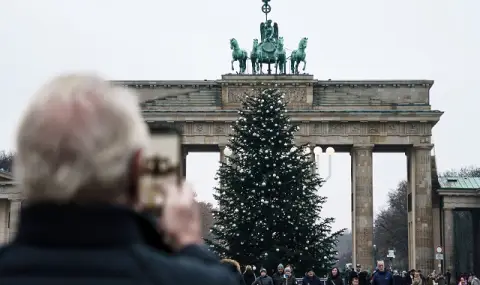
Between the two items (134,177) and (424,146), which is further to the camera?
(424,146)

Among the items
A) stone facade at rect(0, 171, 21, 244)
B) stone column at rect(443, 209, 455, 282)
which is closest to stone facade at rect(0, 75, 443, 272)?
stone facade at rect(0, 171, 21, 244)

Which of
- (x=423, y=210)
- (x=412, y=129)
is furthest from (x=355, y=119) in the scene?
(x=423, y=210)

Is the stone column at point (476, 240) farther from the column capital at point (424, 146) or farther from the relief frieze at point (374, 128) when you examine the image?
the relief frieze at point (374, 128)

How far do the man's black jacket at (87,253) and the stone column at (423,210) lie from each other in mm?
73251

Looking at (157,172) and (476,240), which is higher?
(476,240)

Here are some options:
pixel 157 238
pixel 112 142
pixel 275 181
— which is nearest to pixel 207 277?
pixel 157 238

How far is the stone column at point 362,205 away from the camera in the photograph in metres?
74.5

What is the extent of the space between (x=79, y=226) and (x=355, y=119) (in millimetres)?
73181

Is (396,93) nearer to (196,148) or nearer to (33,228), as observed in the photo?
(196,148)

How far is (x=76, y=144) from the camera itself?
272 centimetres

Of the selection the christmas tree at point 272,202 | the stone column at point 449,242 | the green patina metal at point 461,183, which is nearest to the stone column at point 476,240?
the green patina metal at point 461,183

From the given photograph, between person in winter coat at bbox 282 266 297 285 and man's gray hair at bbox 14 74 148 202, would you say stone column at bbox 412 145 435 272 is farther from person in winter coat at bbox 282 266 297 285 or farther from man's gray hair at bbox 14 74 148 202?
man's gray hair at bbox 14 74 148 202

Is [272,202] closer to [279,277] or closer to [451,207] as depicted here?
[279,277]

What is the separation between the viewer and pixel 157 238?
2854 millimetres
